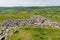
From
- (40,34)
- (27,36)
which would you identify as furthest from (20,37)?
(40,34)

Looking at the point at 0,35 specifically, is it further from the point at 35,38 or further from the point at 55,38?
the point at 55,38

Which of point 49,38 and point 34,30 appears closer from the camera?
point 49,38

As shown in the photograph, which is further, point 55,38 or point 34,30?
point 34,30

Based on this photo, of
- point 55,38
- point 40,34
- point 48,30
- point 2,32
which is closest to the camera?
point 55,38

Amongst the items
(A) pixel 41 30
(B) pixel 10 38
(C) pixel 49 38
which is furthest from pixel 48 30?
(B) pixel 10 38

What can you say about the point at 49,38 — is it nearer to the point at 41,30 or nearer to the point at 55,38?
the point at 55,38

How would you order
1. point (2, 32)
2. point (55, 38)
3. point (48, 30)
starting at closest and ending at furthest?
1. point (55, 38)
2. point (48, 30)
3. point (2, 32)
